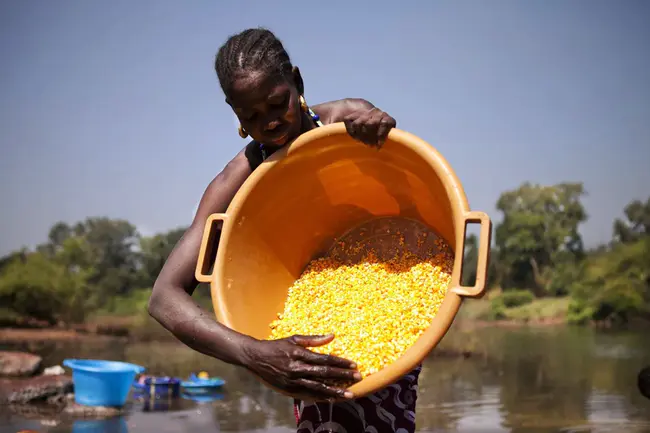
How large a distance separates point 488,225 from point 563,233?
20166 millimetres

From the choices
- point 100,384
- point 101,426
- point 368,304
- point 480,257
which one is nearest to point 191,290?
point 368,304

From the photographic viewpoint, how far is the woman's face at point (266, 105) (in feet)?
5.27

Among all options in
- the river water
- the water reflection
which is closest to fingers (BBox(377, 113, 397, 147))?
the river water

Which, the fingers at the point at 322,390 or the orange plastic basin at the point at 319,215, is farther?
the orange plastic basin at the point at 319,215

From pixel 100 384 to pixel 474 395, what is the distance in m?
3.38

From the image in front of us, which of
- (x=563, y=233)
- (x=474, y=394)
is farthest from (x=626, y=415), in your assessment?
(x=563, y=233)

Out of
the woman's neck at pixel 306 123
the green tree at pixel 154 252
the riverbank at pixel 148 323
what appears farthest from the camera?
the green tree at pixel 154 252

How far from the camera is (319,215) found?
2.15m

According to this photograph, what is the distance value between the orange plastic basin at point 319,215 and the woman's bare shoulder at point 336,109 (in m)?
0.13

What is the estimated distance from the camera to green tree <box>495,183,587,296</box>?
19031 millimetres

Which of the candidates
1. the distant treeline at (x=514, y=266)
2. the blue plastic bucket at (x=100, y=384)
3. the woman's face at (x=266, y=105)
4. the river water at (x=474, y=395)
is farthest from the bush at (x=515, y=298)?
the woman's face at (x=266, y=105)

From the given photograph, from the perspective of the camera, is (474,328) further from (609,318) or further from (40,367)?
(40,367)

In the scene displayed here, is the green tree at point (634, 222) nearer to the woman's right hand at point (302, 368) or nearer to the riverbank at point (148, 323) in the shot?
the riverbank at point (148, 323)

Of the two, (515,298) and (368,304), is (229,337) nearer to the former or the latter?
(368,304)
